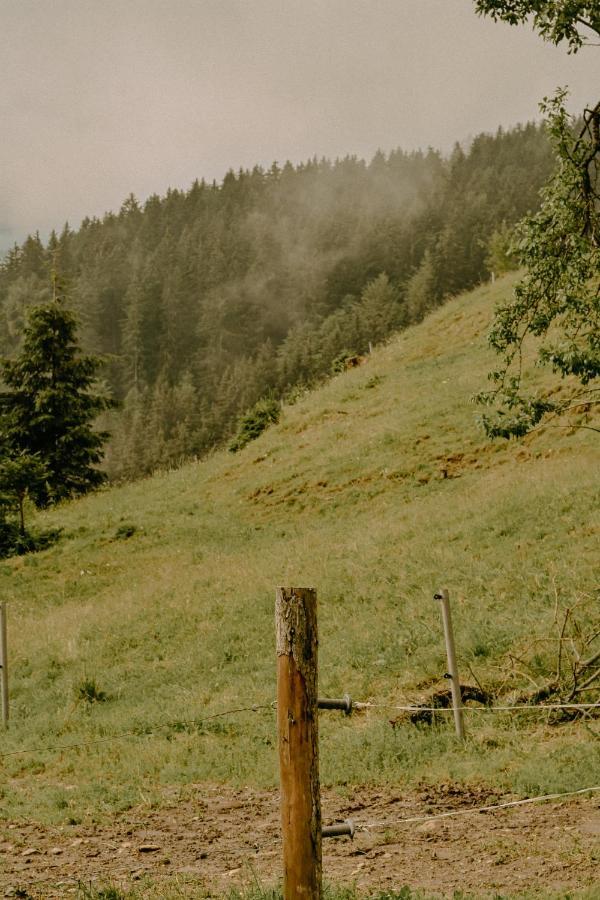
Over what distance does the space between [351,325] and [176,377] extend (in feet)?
140

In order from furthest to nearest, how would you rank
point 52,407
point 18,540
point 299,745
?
point 52,407
point 18,540
point 299,745

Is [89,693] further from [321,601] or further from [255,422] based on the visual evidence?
[255,422]

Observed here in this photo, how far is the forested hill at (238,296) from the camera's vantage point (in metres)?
127

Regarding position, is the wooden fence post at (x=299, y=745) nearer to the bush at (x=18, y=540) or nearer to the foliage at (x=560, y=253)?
the foliage at (x=560, y=253)

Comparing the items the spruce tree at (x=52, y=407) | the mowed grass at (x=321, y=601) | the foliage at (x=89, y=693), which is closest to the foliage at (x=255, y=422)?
the mowed grass at (x=321, y=601)

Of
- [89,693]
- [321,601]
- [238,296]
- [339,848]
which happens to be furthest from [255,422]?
[238,296]

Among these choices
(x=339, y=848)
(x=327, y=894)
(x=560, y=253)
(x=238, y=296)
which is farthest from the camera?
(x=238, y=296)

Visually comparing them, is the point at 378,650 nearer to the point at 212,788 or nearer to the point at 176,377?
the point at 212,788

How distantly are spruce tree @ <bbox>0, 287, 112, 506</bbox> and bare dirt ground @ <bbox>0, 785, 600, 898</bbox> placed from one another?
2688 centimetres

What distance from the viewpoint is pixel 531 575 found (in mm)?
12430

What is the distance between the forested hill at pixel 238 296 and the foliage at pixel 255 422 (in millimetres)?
78888

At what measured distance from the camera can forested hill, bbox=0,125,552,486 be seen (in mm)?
126938

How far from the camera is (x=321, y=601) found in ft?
47.2

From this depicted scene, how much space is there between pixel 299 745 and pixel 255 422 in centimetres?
2955
